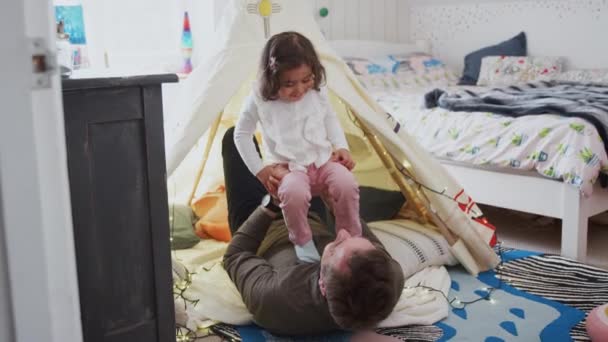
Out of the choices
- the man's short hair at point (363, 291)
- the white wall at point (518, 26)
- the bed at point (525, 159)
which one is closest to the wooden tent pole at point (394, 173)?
the bed at point (525, 159)

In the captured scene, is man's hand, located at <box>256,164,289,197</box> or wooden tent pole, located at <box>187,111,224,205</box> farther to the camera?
wooden tent pole, located at <box>187,111,224,205</box>

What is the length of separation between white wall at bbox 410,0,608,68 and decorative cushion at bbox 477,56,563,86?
20 centimetres

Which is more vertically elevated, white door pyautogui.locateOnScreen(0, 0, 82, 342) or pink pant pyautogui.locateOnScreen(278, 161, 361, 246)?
white door pyautogui.locateOnScreen(0, 0, 82, 342)

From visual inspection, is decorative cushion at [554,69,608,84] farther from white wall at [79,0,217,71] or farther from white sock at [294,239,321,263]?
white sock at [294,239,321,263]

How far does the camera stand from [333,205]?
2070 millimetres

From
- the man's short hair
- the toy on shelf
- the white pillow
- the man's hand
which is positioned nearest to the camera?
the man's short hair

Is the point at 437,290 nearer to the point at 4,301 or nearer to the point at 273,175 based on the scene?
the point at 273,175

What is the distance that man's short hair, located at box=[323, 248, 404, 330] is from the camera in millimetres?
1608

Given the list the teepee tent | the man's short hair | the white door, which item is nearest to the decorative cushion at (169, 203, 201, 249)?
the teepee tent

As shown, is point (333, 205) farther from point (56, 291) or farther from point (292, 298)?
point (56, 291)

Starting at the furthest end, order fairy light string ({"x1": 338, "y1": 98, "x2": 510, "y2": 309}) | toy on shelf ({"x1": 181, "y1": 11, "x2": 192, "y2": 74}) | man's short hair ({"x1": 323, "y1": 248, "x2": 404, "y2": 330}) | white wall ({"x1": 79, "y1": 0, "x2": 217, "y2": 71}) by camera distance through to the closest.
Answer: toy on shelf ({"x1": 181, "y1": 11, "x2": 192, "y2": 74}) → white wall ({"x1": 79, "y1": 0, "x2": 217, "y2": 71}) → fairy light string ({"x1": 338, "y1": 98, "x2": 510, "y2": 309}) → man's short hair ({"x1": 323, "y1": 248, "x2": 404, "y2": 330})

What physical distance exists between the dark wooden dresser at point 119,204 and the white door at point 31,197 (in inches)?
12.3

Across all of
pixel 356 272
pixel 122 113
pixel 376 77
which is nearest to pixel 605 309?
pixel 356 272

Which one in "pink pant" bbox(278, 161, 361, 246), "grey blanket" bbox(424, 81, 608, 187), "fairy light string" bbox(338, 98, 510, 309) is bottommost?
"fairy light string" bbox(338, 98, 510, 309)
